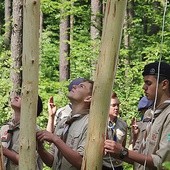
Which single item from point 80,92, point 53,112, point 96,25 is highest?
point 96,25

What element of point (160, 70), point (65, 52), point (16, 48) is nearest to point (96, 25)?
point (65, 52)

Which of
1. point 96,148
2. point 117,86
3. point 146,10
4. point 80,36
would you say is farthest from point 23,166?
point 80,36

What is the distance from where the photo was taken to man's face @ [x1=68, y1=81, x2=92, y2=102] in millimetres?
3971

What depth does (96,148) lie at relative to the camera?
10.8 feet

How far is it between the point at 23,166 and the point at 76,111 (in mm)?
773

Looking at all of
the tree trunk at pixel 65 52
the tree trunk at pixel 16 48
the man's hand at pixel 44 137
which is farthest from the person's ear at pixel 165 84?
the tree trunk at pixel 65 52

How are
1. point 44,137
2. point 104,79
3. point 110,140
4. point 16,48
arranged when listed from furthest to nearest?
1. point 16,48
2. point 44,137
3. point 110,140
4. point 104,79

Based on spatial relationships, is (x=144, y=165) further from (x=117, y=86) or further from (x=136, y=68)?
(x=136, y=68)

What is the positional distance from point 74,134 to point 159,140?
2.30 feet

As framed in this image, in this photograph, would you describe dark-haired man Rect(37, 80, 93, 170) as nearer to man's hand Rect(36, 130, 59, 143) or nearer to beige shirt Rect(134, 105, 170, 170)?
man's hand Rect(36, 130, 59, 143)

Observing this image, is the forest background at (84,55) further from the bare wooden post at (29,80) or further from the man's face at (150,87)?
the bare wooden post at (29,80)

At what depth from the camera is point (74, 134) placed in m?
3.83

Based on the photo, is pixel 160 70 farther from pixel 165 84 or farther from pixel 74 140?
pixel 74 140

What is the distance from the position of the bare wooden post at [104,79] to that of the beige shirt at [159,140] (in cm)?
38
